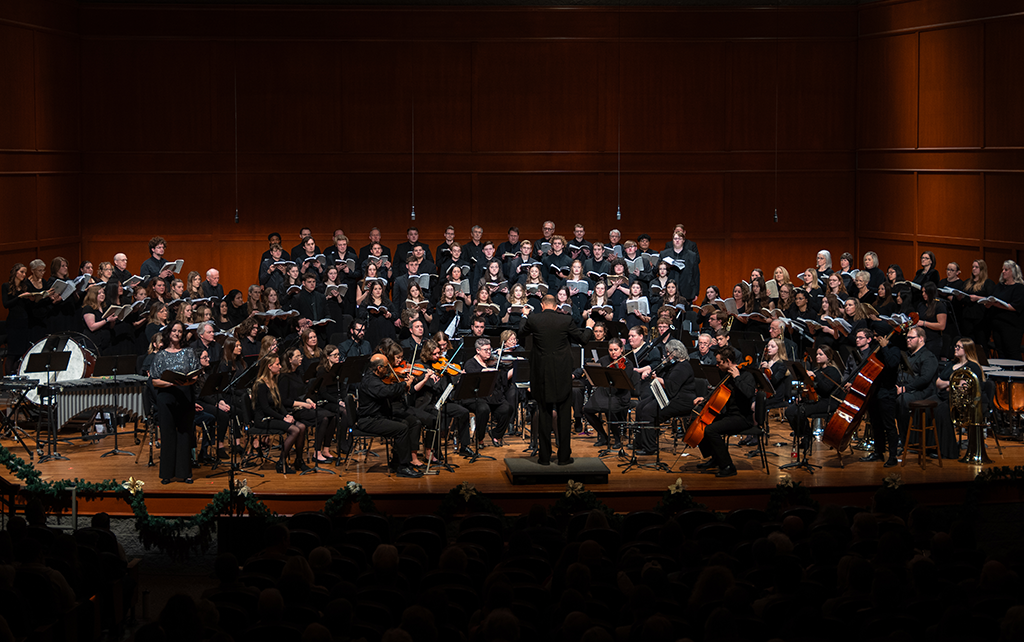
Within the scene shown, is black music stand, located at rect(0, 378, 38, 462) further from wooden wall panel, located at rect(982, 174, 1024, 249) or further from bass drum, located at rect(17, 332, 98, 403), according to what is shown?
wooden wall panel, located at rect(982, 174, 1024, 249)

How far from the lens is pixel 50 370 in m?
9.94

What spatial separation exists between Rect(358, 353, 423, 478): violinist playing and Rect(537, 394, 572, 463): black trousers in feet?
3.96

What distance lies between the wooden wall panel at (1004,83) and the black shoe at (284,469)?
1006 cm

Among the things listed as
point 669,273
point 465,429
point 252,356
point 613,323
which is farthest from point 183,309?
point 669,273

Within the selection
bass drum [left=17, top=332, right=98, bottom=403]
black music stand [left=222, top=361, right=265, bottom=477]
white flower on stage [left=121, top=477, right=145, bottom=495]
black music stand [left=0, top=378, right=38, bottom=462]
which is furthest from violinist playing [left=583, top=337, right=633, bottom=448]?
black music stand [left=0, top=378, right=38, bottom=462]

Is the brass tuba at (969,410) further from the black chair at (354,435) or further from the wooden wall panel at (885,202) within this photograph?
the wooden wall panel at (885,202)

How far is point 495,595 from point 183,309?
6.64 metres

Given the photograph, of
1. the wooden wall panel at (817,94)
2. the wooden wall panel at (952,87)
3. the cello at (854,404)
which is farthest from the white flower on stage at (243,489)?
the wooden wall panel at (817,94)

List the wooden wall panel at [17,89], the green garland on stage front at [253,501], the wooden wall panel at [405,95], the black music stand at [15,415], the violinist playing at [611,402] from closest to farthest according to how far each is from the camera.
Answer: the green garland on stage front at [253,501] < the black music stand at [15,415] < the violinist playing at [611,402] < the wooden wall panel at [17,89] < the wooden wall panel at [405,95]

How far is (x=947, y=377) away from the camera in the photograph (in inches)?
392

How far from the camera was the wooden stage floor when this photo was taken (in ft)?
28.5

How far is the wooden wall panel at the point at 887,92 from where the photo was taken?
15.3 meters

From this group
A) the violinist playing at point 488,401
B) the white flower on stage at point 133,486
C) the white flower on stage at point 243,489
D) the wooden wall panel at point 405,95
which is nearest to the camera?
the white flower on stage at point 243,489

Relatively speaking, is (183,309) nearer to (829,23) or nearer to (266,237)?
(266,237)
